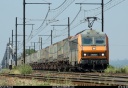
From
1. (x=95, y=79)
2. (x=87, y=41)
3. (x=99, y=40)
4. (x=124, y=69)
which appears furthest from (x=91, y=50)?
(x=95, y=79)

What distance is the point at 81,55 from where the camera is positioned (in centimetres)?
2947

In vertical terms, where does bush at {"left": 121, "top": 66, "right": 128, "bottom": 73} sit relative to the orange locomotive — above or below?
below

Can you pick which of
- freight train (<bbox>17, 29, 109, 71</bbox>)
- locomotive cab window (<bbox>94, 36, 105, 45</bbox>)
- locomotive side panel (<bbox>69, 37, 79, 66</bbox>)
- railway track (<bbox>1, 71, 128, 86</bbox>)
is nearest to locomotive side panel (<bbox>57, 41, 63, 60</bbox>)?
locomotive side panel (<bbox>69, 37, 79, 66</bbox>)

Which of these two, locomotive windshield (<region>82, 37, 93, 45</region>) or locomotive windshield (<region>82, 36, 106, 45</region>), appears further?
locomotive windshield (<region>82, 36, 106, 45</region>)

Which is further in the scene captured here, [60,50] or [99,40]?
[60,50]

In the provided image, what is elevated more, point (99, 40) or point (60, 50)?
point (99, 40)

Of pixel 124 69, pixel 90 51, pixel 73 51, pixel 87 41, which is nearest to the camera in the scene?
pixel 90 51

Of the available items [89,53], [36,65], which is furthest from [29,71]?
[36,65]

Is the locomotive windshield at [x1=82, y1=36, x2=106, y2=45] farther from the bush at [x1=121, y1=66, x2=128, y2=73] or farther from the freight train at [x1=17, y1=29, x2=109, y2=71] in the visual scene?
the bush at [x1=121, y1=66, x2=128, y2=73]

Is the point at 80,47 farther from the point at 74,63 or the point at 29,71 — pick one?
the point at 29,71

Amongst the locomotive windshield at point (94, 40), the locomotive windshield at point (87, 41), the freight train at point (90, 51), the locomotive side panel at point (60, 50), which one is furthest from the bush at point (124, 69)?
the locomotive side panel at point (60, 50)

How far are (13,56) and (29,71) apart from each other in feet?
72.8

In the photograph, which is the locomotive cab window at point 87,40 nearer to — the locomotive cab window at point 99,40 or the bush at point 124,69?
the locomotive cab window at point 99,40

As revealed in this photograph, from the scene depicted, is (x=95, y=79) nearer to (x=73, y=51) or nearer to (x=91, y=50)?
(x=91, y=50)
